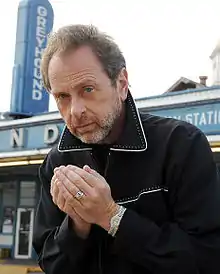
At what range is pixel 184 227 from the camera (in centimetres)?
141

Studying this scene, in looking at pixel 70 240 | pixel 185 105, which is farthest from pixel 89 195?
pixel 185 105

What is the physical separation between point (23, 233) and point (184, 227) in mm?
16535

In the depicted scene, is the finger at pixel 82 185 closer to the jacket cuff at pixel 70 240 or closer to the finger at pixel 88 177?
the finger at pixel 88 177

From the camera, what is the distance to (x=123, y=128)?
5.15 feet

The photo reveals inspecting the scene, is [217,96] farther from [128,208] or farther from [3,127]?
[128,208]

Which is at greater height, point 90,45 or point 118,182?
point 90,45

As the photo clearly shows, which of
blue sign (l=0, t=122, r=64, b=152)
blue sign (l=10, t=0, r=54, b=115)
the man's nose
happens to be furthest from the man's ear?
blue sign (l=10, t=0, r=54, b=115)

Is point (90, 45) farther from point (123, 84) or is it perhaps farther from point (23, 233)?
point (23, 233)

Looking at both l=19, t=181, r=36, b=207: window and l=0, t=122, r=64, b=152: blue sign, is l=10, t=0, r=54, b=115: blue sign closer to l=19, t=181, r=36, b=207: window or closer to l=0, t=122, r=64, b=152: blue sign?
l=0, t=122, r=64, b=152: blue sign

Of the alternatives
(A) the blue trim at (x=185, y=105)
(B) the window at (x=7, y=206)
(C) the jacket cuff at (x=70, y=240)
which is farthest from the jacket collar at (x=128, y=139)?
(B) the window at (x=7, y=206)

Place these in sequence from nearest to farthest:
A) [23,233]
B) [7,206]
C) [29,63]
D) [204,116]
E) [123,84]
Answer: [123,84] → [204,116] → [29,63] → [23,233] → [7,206]

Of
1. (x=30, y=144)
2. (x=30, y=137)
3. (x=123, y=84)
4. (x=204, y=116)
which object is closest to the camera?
(x=123, y=84)

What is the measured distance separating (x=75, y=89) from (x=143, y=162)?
10.6 inches

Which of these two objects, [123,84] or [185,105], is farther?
[185,105]
